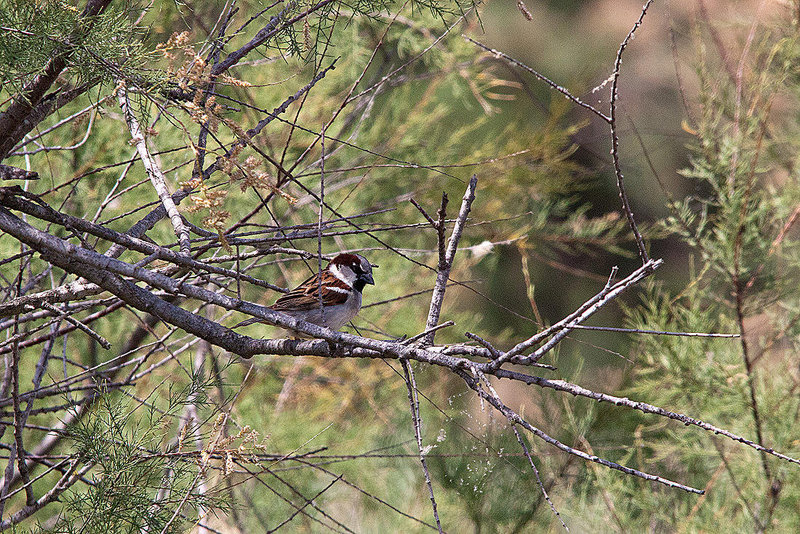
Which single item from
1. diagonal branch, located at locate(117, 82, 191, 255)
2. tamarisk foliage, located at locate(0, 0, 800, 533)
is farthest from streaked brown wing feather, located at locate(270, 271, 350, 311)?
diagonal branch, located at locate(117, 82, 191, 255)

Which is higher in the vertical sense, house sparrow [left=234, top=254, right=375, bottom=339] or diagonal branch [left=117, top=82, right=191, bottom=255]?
diagonal branch [left=117, top=82, right=191, bottom=255]

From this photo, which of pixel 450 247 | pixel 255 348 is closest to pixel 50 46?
pixel 255 348

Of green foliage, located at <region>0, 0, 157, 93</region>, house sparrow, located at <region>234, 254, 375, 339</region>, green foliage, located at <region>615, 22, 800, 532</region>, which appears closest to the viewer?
green foliage, located at <region>0, 0, 157, 93</region>

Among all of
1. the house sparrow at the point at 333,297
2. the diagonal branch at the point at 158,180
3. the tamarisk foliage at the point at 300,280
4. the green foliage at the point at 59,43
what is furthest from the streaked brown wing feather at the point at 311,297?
the green foliage at the point at 59,43

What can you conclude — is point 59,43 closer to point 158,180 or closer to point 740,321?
point 158,180

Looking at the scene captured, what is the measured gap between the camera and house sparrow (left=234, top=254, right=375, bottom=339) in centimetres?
265

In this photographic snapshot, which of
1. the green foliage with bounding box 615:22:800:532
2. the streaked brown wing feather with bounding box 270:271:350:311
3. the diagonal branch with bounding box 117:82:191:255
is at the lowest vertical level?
the green foliage with bounding box 615:22:800:532

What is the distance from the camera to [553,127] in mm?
4945

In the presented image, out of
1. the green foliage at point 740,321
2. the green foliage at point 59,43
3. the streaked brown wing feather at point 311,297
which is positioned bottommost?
the green foliage at point 740,321

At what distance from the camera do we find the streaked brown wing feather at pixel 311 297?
2.66m

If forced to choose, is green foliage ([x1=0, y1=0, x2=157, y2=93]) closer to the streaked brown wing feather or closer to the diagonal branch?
the diagonal branch

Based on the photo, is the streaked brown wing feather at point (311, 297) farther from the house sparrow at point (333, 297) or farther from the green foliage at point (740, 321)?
the green foliage at point (740, 321)

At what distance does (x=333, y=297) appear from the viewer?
2676 millimetres

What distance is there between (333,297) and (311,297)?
0.29 feet
